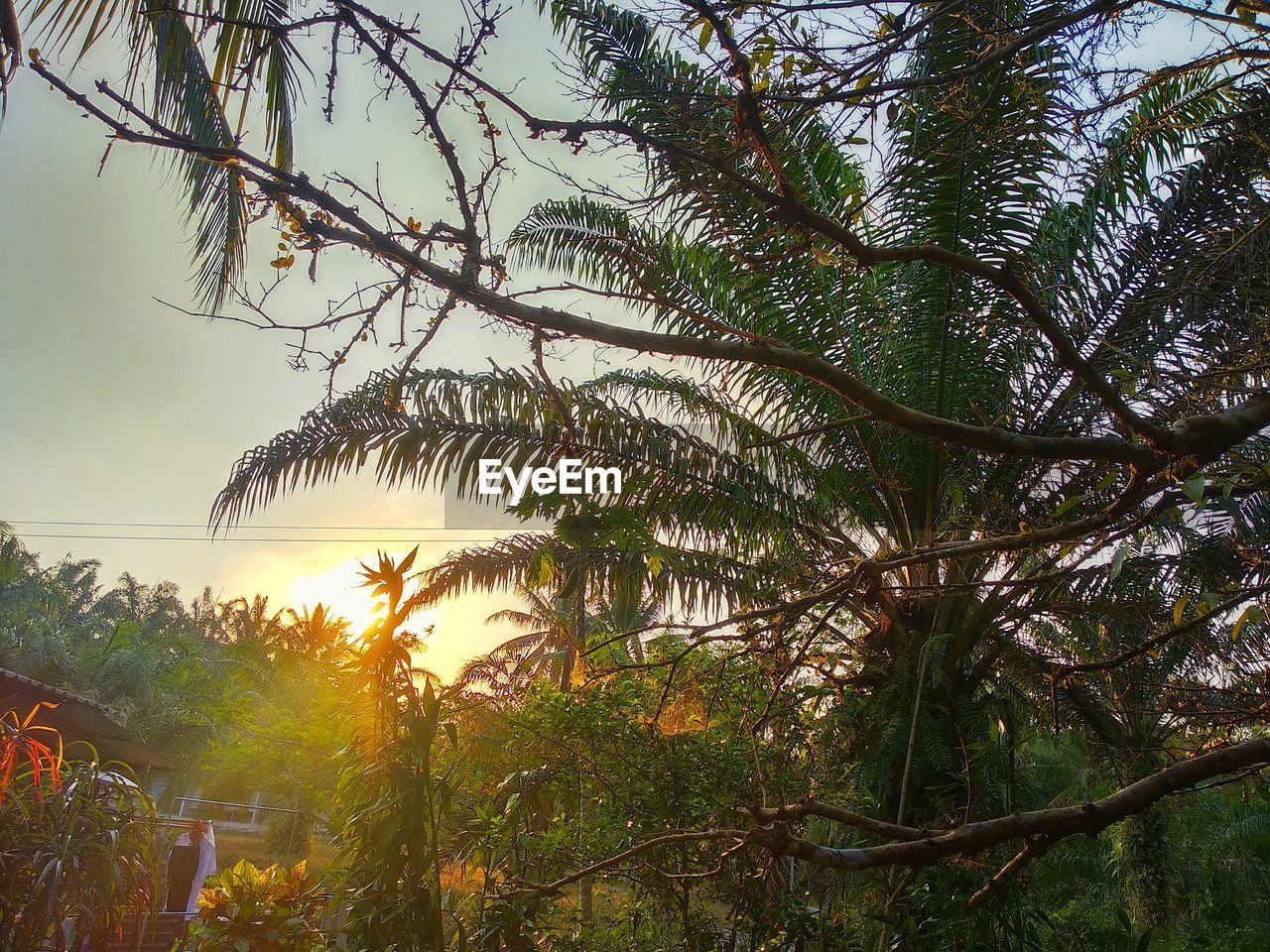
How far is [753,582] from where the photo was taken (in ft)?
19.7

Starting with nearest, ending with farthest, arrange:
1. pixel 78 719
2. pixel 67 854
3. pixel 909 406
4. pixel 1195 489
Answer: pixel 1195 489 < pixel 67 854 < pixel 909 406 < pixel 78 719

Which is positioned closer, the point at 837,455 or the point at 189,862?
the point at 837,455

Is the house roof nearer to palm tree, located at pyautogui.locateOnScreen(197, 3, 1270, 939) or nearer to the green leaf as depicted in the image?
palm tree, located at pyautogui.locateOnScreen(197, 3, 1270, 939)

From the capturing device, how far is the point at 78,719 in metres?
8.41

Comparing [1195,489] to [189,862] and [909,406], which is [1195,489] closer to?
[909,406]

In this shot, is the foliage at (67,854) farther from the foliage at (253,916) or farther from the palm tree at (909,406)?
the palm tree at (909,406)

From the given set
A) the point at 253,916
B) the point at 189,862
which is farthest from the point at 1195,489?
the point at 189,862

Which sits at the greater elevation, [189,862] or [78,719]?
[78,719]

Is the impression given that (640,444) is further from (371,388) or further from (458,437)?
(371,388)

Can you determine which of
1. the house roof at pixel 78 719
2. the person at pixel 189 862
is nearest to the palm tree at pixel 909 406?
the house roof at pixel 78 719

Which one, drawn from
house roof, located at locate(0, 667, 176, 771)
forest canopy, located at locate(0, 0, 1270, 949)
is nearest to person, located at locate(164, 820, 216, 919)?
house roof, located at locate(0, 667, 176, 771)

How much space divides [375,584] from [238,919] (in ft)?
6.44

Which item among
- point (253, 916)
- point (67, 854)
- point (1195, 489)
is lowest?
point (253, 916)

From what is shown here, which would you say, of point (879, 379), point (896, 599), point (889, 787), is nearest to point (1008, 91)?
point (879, 379)
